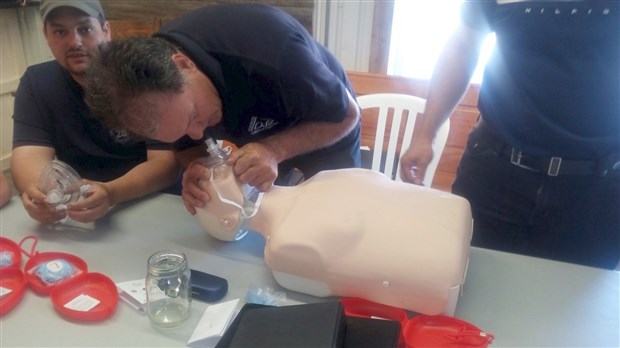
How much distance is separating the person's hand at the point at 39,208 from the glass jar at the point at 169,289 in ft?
1.27

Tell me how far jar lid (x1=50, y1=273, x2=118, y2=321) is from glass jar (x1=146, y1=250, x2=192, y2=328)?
73 mm

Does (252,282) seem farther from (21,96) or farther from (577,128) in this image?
(21,96)

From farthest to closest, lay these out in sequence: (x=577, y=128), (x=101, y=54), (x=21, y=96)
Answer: (x=21, y=96) < (x=577, y=128) < (x=101, y=54)

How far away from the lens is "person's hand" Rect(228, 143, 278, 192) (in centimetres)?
98

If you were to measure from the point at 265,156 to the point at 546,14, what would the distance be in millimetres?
657

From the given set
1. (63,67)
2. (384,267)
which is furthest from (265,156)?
(63,67)

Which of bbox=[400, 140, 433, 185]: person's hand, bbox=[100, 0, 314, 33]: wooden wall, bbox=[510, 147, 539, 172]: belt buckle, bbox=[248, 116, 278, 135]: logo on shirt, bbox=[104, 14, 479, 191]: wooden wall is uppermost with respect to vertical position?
bbox=[100, 0, 314, 33]: wooden wall

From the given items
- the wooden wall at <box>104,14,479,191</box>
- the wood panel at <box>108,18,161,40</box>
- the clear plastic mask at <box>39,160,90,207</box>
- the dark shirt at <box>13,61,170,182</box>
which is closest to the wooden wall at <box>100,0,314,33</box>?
the wood panel at <box>108,18,161,40</box>

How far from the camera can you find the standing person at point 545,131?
101 centimetres

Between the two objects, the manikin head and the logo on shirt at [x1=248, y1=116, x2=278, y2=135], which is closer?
the manikin head

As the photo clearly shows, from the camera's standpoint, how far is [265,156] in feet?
3.33

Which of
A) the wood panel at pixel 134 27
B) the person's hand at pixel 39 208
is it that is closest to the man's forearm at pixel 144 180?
the person's hand at pixel 39 208

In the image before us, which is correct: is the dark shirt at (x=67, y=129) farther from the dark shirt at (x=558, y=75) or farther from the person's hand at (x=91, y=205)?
the dark shirt at (x=558, y=75)

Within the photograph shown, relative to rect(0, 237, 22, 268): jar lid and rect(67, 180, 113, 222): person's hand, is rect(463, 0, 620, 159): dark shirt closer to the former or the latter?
rect(67, 180, 113, 222): person's hand
